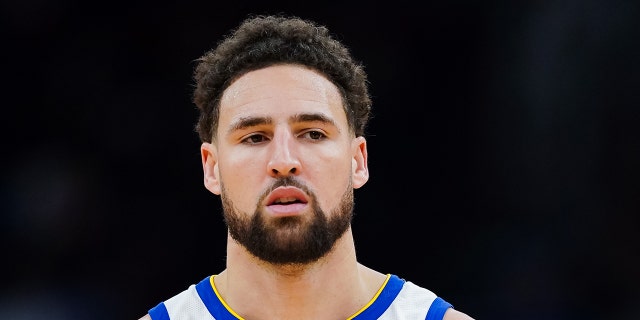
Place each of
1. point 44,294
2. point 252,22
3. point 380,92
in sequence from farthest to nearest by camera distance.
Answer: point 380,92
point 44,294
point 252,22

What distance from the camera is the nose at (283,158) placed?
2945 mm

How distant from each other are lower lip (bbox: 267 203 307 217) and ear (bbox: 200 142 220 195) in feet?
1.24

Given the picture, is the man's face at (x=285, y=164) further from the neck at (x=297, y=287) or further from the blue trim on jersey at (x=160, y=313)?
the blue trim on jersey at (x=160, y=313)

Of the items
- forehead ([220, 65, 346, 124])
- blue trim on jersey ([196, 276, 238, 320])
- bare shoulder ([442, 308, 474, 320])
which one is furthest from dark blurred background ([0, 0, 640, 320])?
forehead ([220, 65, 346, 124])

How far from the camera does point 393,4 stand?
A: 6406 mm

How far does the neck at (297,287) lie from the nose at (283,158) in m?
0.36

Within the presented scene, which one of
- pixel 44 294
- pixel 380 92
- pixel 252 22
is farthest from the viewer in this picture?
pixel 380 92

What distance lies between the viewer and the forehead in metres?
3.08

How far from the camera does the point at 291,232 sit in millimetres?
2971

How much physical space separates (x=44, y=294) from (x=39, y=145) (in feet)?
3.37

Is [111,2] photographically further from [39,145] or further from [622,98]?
[622,98]

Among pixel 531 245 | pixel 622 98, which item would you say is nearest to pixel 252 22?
pixel 531 245

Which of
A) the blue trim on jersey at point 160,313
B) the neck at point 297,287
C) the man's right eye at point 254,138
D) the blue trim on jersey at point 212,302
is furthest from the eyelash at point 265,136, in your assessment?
the blue trim on jersey at point 160,313

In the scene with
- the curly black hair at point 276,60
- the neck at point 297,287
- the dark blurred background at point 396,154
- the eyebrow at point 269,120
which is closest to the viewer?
the eyebrow at point 269,120
